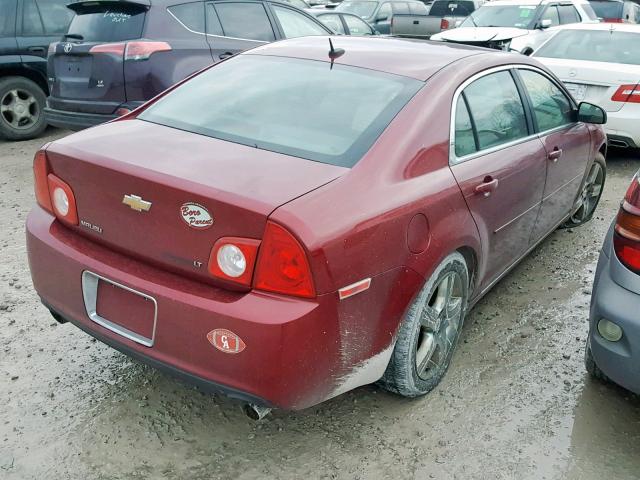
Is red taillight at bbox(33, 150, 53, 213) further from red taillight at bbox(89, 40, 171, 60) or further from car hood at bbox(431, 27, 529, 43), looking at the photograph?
car hood at bbox(431, 27, 529, 43)

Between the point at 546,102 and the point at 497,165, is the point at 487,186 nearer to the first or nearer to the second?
the point at 497,165

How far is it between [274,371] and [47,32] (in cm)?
665

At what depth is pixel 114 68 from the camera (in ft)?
17.8

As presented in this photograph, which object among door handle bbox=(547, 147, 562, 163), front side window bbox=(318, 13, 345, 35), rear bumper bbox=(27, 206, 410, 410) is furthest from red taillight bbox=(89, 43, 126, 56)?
front side window bbox=(318, 13, 345, 35)

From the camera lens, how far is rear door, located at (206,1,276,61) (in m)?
6.05

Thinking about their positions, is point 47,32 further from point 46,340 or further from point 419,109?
point 419,109

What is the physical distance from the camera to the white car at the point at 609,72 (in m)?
6.21

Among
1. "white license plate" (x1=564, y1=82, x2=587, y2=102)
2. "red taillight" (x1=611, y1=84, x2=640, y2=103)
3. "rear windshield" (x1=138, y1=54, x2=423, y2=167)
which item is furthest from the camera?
"white license plate" (x1=564, y1=82, x2=587, y2=102)

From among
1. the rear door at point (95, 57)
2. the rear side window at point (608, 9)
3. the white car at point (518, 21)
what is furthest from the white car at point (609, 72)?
the rear side window at point (608, 9)

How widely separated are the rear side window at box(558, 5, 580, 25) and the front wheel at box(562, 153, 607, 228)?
7.17 metres

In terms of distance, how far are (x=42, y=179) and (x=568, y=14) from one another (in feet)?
36.0

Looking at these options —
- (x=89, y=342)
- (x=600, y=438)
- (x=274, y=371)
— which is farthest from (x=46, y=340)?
(x=600, y=438)

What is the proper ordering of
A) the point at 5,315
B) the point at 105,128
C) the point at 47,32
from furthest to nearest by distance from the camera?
the point at 47,32, the point at 5,315, the point at 105,128

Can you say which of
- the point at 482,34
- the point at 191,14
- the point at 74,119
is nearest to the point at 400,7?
the point at 482,34
